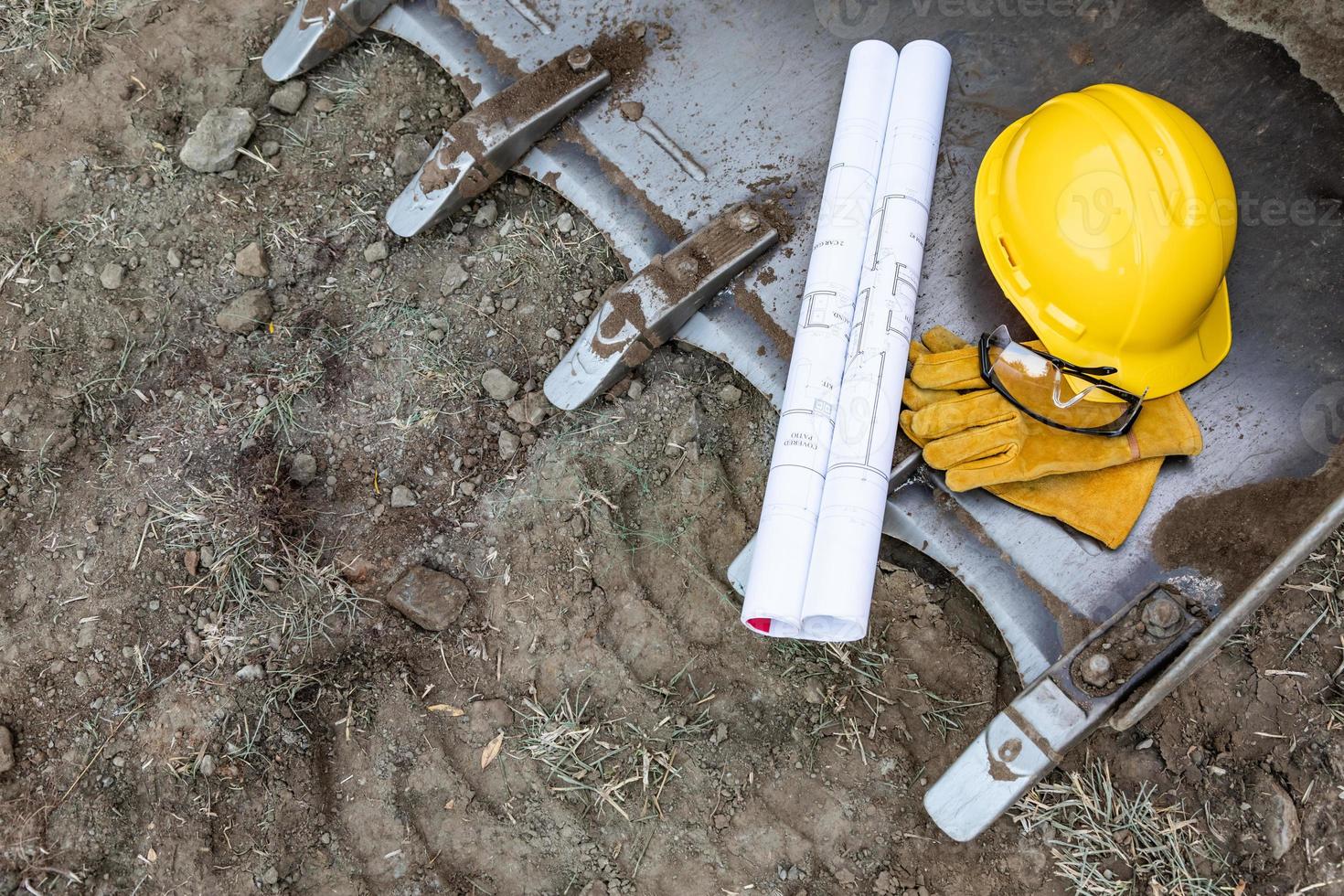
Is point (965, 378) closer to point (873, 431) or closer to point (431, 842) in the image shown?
point (873, 431)

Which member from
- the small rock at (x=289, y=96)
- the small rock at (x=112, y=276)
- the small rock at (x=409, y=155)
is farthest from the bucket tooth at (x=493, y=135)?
the small rock at (x=112, y=276)

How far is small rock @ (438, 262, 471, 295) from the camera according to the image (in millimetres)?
2979

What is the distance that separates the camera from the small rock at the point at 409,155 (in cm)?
308

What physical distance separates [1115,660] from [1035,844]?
0.62 meters

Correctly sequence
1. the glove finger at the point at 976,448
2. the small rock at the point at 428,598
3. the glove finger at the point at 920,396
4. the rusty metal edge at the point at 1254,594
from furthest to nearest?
the small rock at the point at 428,598 < the glove finger at the point at 920,396 < the glove finger at the point at 976,448 < the rusty metal edge at the point at 1254,594

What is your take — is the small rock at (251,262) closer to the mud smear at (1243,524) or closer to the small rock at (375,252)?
the small rock at (375,252)

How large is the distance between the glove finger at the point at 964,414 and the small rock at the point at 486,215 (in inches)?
58.0

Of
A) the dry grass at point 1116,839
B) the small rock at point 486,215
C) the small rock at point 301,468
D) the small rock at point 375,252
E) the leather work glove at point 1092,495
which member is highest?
the small rock at point 486,215

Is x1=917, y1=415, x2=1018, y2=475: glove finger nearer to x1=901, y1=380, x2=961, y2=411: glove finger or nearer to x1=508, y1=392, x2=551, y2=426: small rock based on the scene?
x1=901, y1=380, x2=961, y2=411: glove finger

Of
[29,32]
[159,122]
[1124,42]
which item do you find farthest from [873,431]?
[29,32]

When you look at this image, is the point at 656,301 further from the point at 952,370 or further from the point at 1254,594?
the point at 1254,594

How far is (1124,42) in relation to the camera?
2715mm

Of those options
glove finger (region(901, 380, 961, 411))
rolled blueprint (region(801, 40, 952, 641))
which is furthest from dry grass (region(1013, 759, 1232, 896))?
glove finger (region(901, 380, 961, 411))

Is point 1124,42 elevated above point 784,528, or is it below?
above
